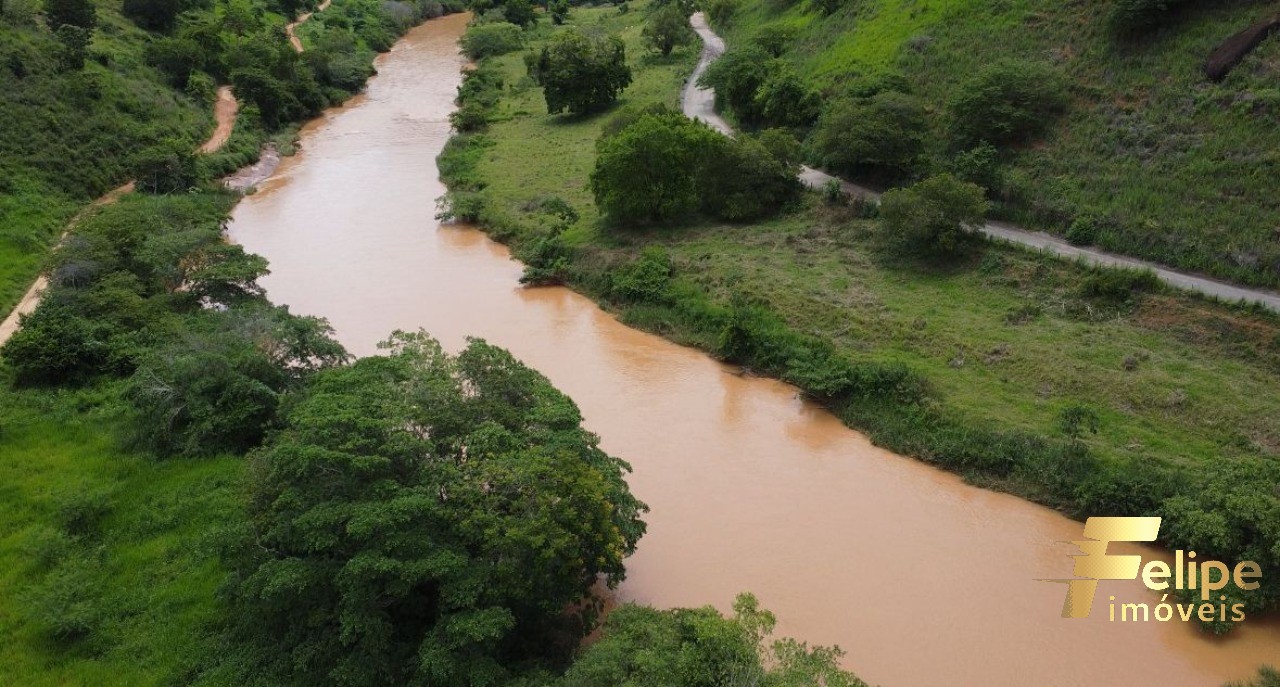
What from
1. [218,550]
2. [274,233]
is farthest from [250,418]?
[274,233]

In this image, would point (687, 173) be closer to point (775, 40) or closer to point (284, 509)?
point (775, 40)

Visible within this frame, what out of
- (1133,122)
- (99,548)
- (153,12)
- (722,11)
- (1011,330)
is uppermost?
(722,11)

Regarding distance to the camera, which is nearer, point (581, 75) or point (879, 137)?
point (879, 137)

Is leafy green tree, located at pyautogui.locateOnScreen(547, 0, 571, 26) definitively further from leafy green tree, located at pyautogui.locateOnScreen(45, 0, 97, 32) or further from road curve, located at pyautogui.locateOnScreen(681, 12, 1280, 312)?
road curve, located at pyautogui.locateOnScreen(681, 12, 1280, 312)

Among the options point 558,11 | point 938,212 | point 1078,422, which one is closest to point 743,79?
point 938,212

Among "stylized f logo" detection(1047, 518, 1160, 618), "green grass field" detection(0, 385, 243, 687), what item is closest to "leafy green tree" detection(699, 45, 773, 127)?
"stylized f logo" detection(1047, 518, 1160, 618)

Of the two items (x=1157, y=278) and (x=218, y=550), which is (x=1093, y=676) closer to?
(x=1157, y=278)

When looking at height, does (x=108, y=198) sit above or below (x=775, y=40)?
below
